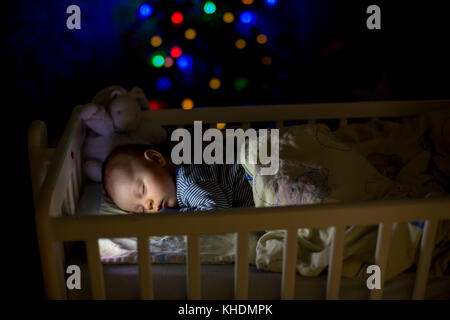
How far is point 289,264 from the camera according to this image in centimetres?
115

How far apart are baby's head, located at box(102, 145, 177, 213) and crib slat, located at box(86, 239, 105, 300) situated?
353 millimetres

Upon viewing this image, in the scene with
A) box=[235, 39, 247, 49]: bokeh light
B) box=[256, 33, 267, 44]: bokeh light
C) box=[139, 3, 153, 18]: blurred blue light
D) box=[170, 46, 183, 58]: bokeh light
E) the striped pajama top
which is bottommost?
the striped pajama top

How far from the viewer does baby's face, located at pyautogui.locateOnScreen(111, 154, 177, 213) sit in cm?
143

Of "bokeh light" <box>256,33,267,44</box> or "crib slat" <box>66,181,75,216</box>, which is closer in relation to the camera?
"crib slat" <box>66,181,75,216</box>

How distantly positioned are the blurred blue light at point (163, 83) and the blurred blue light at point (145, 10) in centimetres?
28

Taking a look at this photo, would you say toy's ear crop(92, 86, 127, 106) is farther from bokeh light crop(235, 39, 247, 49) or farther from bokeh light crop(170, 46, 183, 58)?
bokeh light crop(235, 39, 247, 49)

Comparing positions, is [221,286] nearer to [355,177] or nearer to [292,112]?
[355,177]

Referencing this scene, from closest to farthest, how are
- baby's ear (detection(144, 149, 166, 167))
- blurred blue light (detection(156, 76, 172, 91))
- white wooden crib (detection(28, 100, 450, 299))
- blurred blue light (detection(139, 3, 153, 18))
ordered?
white wooden crib (detection(28, 100, 450, 299))
baby's ear (detection(144, 149, 166, 167))
blurred blue light (detection(139, 3, 153, 18))
blurred blue light (detection(156, 76, 172, 91))

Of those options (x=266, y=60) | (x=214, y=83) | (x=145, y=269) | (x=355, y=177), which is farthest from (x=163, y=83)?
(x=145, y=269)

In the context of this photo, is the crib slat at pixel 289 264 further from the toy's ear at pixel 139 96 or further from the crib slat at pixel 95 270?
the toy's ear at pixel 139 96

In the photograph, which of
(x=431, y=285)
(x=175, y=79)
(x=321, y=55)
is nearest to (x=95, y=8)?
(x=175, y=79)

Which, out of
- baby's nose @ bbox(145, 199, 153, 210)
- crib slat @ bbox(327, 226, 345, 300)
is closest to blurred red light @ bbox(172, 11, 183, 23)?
baby's nose @ bbox(145, 199, 153, 210)

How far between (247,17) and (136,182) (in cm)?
106

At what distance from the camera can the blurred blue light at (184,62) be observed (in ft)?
6.97
